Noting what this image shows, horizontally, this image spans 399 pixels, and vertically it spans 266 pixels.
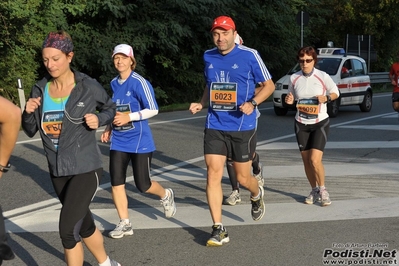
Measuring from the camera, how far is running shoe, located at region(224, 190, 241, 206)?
8297 mm

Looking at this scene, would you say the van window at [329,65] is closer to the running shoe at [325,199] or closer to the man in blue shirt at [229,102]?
the running shoe at [325,199]

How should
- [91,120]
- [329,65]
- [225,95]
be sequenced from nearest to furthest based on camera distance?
[91,120] → [225,95] → [329,65]

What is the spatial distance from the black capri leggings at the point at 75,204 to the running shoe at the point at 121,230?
1553 mm

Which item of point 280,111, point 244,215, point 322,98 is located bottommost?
point 280,111

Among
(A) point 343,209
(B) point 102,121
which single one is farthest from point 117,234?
(A) point 343,209

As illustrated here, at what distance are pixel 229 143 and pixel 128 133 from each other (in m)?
0.98

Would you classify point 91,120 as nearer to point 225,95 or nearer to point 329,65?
point 225,95

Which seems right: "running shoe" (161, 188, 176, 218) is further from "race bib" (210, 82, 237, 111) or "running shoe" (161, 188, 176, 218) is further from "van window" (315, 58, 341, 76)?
"van window" (315, 58, 341, 76)

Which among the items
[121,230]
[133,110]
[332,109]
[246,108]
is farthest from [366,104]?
[121,230]

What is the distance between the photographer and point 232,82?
6.71 meters

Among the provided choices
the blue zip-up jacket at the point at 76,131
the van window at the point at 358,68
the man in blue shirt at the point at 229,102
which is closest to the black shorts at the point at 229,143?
the man in blue shirt at the point at 229,102

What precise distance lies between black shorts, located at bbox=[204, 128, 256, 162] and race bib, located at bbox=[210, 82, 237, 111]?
9.0 inches

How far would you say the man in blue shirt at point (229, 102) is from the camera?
662 centimetres

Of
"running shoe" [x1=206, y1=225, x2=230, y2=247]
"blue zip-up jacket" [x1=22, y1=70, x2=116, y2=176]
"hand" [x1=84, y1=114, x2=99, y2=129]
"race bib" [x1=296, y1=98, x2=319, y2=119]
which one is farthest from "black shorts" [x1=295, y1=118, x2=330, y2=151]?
"hand" [x1=84, y1=114, x2=99, y2=129]
